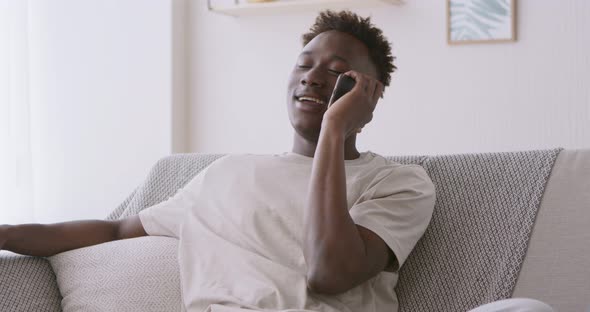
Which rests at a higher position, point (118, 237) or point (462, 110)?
point (462, 110)

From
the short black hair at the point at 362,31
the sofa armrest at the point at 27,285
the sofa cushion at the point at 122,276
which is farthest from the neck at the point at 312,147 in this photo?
the sofa armrest at the point at 27,285

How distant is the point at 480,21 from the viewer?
3.27 m

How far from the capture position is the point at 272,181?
1.67 metres

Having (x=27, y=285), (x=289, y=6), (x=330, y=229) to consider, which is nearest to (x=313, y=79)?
(x=330, y=229)

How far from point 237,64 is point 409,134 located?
86 centimetres

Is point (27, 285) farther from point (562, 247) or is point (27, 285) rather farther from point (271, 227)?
point (562, 247)

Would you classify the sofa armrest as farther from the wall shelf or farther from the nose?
the wall shelf

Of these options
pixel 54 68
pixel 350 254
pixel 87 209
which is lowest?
pixel 87 209

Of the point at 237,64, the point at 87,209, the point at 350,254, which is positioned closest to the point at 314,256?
the point at 350,254

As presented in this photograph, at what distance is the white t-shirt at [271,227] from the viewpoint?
1.50 m

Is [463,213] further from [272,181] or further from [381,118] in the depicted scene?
[381,118]

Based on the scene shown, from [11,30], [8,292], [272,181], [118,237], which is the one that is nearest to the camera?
[8,292]

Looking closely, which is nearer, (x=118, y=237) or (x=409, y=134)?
(x=118, y=237)

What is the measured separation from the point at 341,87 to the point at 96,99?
2491 mm
